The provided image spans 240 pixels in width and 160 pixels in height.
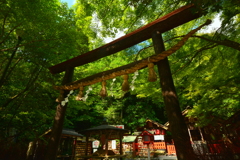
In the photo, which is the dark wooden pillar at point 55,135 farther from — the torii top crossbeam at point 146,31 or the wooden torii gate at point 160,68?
the torii top crossbeam at point 146,31

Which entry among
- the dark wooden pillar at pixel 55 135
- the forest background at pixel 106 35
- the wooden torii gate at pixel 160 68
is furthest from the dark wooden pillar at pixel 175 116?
the dark wooden pillar at pixel 55 135

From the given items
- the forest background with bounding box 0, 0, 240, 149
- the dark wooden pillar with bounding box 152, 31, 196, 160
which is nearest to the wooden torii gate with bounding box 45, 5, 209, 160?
the dark wooden pillar with bounding box 152, 31, 196, 160

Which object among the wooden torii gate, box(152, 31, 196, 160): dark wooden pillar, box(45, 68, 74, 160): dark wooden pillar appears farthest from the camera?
box(45, 68, 74, 160): dark wooden pillar

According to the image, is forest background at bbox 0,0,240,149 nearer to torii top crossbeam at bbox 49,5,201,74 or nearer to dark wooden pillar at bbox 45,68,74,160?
torii top crossbeam at bbox 49,5,201,74

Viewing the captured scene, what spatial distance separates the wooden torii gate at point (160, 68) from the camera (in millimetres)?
2137

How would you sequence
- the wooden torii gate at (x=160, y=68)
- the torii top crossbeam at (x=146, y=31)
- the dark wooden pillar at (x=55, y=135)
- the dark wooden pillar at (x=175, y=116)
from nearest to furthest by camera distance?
the dark wooden pillar at (x=175, y=116), the wooden torii gate at (x=160, y=68), the torii top crossbeam at (x=146, y=31), the dark wooden pillar at (x=55, y=135)

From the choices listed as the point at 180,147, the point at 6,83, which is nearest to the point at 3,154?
the point at 6,83

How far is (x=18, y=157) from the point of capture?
16.8 feet

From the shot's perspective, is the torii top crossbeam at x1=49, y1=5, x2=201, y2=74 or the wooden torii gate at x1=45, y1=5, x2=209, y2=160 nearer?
the wooden torii gate at x1=45, y1=5, x2=209, y2=160

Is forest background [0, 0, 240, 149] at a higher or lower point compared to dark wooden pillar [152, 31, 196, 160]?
higher

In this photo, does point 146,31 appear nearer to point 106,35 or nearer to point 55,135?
point 55,135

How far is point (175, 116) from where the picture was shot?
2240 millimetres

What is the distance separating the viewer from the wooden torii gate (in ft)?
7.01

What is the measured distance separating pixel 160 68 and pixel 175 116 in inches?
36.5
